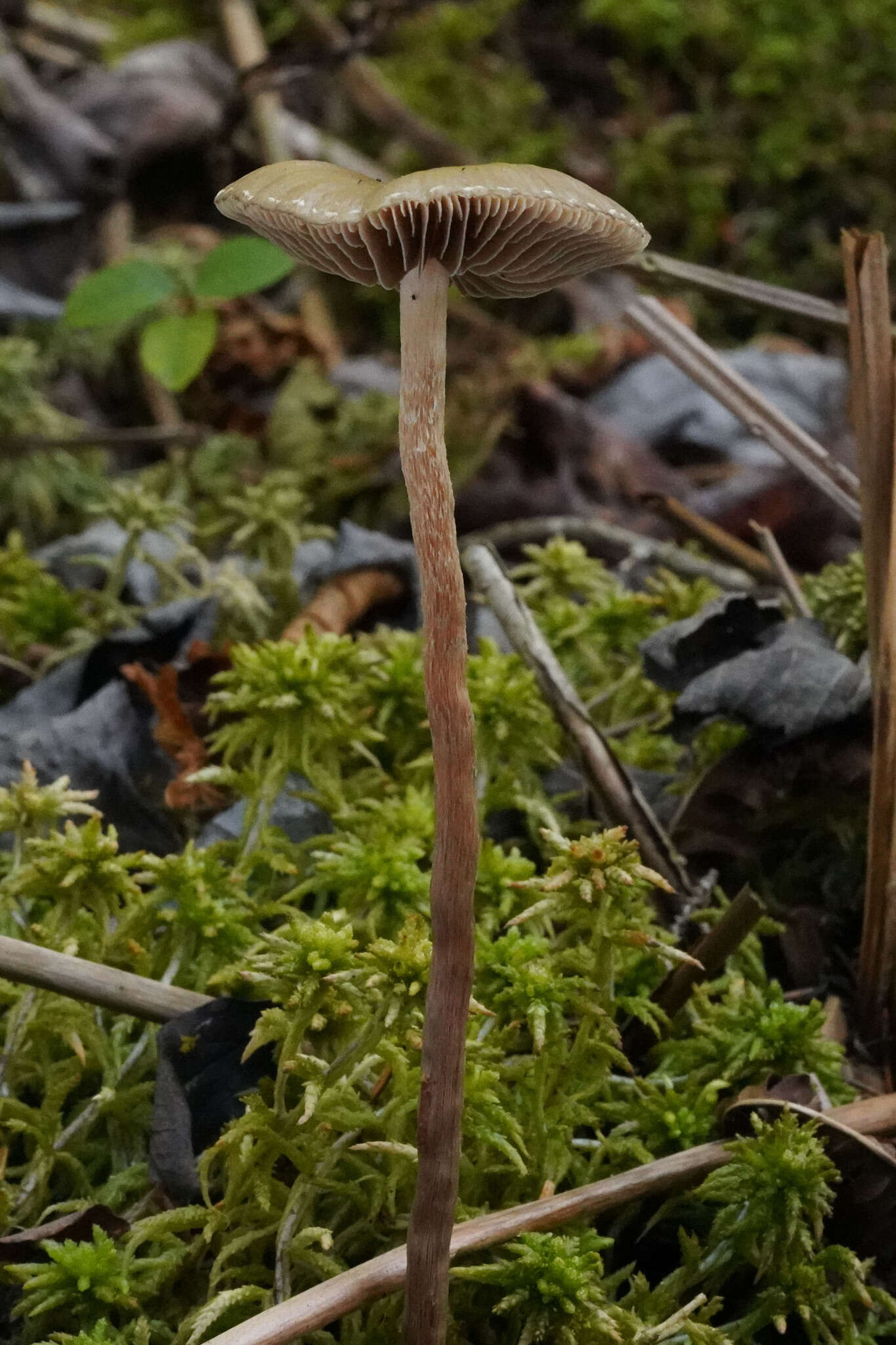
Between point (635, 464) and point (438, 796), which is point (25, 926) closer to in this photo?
point (438, 796)

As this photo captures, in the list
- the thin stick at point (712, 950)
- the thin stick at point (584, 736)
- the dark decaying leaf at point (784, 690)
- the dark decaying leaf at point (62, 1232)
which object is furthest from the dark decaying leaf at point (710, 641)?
the dark decaying leaf at point (62, 1232)

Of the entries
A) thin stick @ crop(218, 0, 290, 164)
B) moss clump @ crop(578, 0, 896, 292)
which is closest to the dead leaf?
thin stick @ crop(218, 0, 290, 164)

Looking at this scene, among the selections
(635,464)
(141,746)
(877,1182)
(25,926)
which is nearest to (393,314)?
(635,464)

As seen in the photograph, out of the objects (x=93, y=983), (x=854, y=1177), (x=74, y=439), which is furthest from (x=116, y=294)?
(x=854, y=1177)

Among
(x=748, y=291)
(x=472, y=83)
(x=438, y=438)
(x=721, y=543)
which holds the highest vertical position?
(x=472, y=83)

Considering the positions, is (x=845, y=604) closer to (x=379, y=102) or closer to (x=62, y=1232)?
(x=62, y=1232)

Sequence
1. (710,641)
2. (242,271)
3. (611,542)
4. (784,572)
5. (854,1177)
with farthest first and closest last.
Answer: (611,542) → (242,271) → (784,572) → (710,641) → (854,1177)
